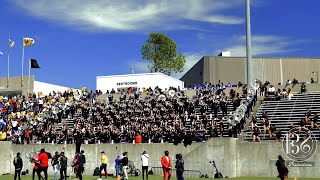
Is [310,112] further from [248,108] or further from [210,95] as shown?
[210,95]

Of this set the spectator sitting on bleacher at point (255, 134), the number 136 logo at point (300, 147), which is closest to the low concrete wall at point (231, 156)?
the number 136 logo at point (300, 147)

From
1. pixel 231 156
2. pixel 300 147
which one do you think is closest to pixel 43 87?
pixel 231 156

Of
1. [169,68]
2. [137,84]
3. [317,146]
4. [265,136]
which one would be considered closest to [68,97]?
[137,84]

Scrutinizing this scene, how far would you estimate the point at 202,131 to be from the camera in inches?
1526

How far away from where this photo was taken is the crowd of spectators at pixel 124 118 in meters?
40.1

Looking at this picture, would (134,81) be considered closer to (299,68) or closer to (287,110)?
(287,110)

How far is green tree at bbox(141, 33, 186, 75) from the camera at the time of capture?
301 ft

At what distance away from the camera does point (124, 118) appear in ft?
145

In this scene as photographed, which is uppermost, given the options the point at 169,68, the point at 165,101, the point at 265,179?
the point at 169,68

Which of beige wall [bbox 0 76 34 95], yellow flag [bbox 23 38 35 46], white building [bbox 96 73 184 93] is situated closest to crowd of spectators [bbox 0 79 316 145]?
white building [bbox 96 73 184 93]

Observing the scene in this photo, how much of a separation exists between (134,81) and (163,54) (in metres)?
34.3

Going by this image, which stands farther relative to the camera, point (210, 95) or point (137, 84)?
point (137, 84)

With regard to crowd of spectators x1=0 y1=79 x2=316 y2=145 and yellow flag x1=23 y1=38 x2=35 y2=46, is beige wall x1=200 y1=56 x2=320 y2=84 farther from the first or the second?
crowd of spectators x1=0 y1=79 x2=316 y2=145

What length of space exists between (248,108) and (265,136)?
5.27 metres
